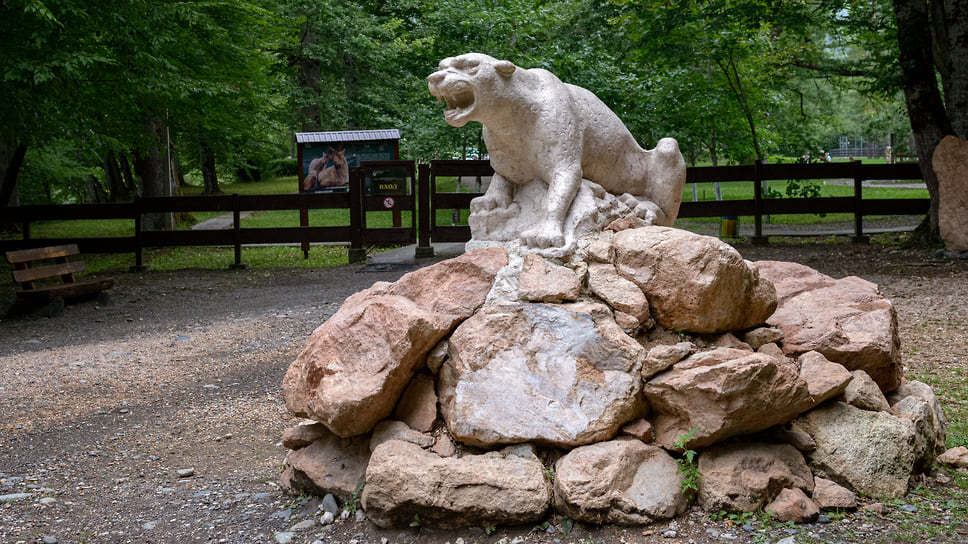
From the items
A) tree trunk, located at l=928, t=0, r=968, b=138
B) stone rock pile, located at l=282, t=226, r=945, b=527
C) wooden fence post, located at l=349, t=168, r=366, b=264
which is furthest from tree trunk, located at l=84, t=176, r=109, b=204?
stone rock pile, located at l=282, t=226, r=945, b=527

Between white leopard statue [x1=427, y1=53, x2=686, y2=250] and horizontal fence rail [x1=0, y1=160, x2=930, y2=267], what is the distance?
789 cm

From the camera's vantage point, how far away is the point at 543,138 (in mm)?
4629

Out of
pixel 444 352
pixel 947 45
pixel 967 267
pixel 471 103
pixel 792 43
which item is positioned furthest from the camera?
pixel 792 43

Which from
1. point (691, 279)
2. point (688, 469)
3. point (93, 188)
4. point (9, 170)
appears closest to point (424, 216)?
point (9, 170)

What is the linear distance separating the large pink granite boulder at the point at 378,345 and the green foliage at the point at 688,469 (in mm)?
1286

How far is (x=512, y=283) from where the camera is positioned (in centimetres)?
437

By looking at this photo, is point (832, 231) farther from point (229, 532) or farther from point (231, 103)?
point (229, 532)

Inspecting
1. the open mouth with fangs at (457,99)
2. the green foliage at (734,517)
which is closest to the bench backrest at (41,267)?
the open mouth with fangs at (457,99)

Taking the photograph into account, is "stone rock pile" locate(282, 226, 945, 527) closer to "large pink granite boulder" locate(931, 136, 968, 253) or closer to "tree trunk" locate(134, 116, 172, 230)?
"large pink granite boulder" locate(931, 136, 968, 253)

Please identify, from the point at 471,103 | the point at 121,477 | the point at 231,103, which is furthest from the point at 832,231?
the point at 121,477

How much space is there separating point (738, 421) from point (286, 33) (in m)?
18.6

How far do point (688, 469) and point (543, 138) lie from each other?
2.02 m

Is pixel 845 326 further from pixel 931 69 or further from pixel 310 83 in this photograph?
pixel 310 83

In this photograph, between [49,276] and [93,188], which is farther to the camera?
[93,188]
